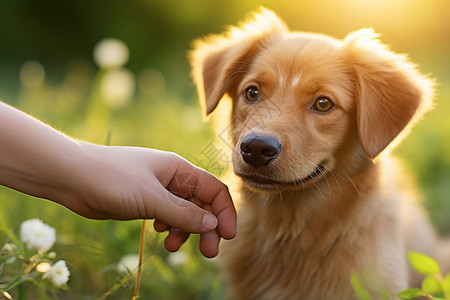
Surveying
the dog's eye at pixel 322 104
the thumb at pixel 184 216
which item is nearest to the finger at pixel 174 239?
the thumb at pixel 184 216

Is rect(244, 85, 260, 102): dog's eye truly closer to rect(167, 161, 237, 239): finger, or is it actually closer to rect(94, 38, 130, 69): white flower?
rect(167, 161, 237, 239): finger

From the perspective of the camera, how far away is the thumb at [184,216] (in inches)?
71.4

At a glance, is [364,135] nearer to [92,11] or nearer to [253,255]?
[253,255]

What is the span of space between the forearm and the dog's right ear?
3.71 feet

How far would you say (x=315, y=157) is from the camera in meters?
2.32

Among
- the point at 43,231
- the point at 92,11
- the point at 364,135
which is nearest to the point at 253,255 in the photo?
the point at 364,135

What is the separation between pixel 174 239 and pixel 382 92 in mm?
1273

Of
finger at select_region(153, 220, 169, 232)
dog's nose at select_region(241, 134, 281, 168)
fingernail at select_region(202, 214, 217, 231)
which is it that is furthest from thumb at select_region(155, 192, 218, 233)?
dog's nose at select_region(241, 134, 281, 168)

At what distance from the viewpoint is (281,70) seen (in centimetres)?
248

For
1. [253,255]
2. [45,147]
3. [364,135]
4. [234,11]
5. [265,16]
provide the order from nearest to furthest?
1. [45,147]
2. [364,135]
3. [253,255]
4. [265,16]
5. [234,11]

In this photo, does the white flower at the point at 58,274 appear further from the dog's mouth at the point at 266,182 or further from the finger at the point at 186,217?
the dog's mouth at the point at 266,182

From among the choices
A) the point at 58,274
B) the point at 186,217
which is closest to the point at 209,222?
the point at 186,217

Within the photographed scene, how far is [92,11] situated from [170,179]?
8.94 meters

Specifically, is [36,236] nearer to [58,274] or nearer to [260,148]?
[58,274]
